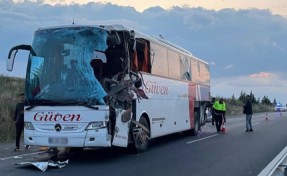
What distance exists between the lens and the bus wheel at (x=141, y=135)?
43.0 feet

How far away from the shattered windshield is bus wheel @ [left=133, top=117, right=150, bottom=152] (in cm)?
220

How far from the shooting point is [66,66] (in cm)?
1148

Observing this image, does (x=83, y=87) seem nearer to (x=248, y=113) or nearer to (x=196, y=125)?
(x=196, y=125)

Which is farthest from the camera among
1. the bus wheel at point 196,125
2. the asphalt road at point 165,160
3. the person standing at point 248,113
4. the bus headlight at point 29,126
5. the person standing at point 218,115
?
the person standing at point 218,115

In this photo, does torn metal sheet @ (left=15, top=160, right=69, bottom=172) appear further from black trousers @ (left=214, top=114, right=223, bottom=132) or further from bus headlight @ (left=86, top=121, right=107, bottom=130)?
black trousers @ (left=214, top=114, right=223, bottom=132)

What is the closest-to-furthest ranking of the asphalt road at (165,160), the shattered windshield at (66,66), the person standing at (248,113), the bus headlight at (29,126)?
the asphalt road at (165,160) → the shattered windshield at (66,66) → the bus headlight at (29,126) → the person standing at (248,113)

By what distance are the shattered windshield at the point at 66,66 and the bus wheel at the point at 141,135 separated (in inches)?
86.5

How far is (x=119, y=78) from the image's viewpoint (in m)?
12.1

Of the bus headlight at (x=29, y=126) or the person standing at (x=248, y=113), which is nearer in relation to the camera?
the bus headlight at (x=29, y=126)

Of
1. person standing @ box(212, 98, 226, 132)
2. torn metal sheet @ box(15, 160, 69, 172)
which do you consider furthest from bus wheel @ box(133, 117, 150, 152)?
Result: person standing @ box(212, 98, 226, 132)

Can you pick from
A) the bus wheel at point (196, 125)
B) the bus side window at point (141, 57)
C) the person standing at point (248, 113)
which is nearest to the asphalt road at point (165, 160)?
the bus side window at point (141, 57)

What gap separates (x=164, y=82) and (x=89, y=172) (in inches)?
248

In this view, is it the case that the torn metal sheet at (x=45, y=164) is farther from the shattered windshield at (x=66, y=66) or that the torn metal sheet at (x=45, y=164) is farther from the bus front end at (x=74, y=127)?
the shattered windshield at (x=66, y=66)

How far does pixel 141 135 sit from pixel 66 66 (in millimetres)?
3294
